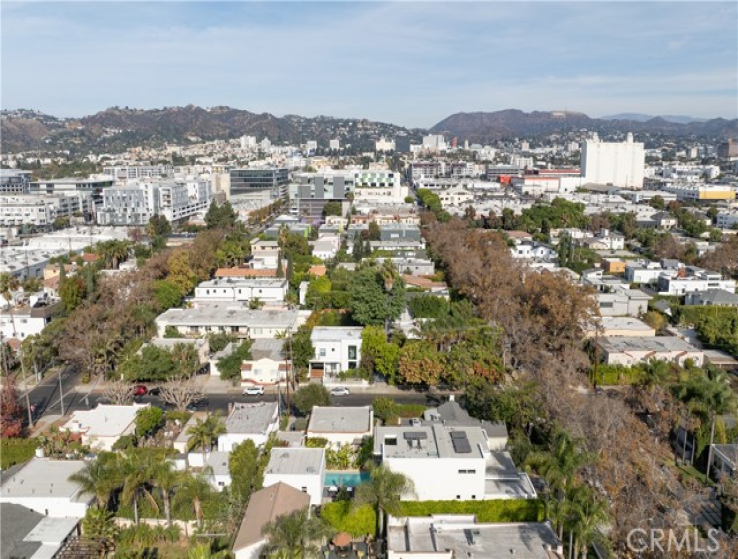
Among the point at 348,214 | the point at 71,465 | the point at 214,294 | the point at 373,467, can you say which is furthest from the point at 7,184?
the point at 373,467

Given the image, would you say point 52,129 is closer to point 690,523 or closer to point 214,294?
point 214,294

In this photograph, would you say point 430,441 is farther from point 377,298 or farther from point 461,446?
point 377,298

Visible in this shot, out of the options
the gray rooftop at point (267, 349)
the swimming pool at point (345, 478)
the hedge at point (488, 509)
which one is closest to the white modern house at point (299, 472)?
the swimming pool at point (345, 478)

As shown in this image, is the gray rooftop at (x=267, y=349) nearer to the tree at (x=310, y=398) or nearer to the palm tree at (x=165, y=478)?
the tree at (x=310, y=398)

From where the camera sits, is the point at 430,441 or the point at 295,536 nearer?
the point at 295,536

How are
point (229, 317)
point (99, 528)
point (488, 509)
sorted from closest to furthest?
point (99, 528)
point (488, 509)
point (229, 317)

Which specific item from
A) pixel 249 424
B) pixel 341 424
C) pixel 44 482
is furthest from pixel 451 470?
pixel 44 482

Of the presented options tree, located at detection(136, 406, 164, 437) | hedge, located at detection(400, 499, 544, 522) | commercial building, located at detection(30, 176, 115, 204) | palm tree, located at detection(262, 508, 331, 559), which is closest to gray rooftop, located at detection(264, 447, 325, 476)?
hedge, located at detection(400, 499, 544, 522)
